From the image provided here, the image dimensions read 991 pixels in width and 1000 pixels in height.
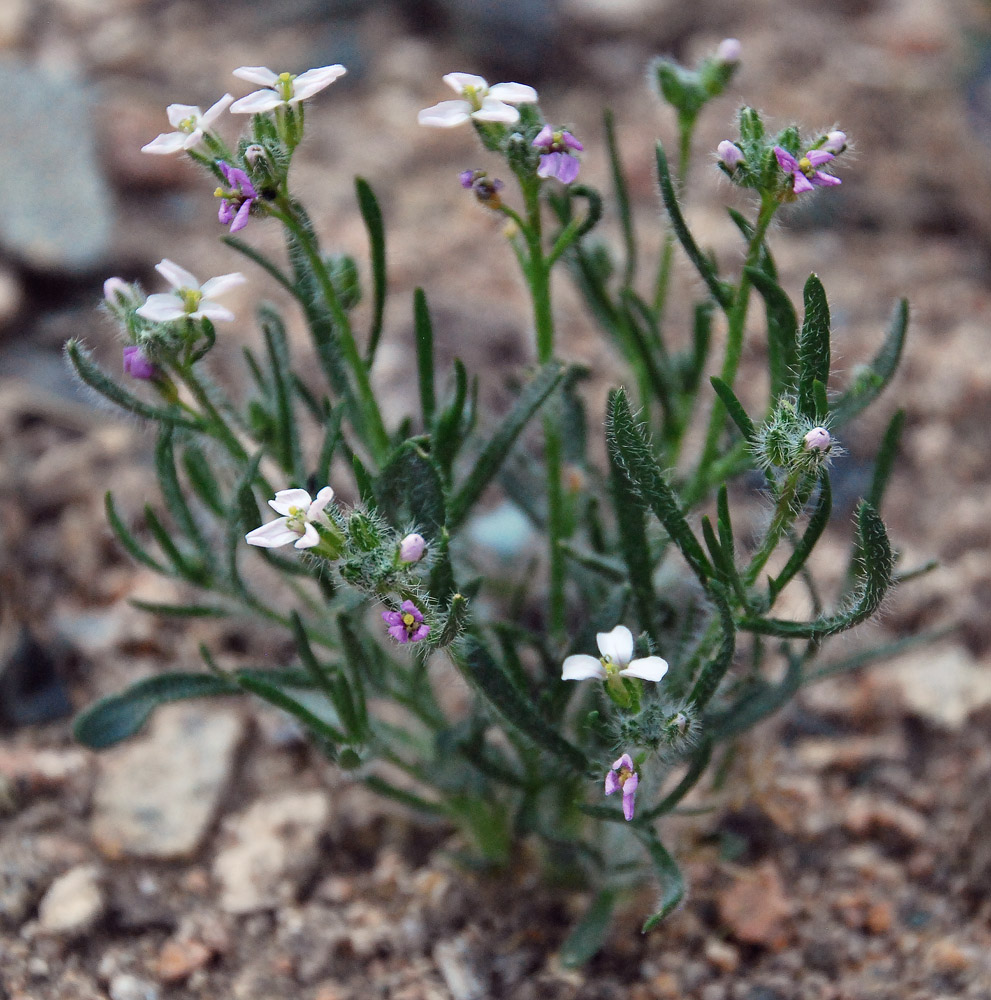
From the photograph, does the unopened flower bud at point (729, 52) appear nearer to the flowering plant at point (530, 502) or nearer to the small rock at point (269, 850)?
the flowering plant at point (530, 502)

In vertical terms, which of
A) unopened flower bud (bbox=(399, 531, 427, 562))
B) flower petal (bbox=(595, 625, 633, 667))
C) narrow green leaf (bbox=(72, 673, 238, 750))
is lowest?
narrow green leaf (bbox=(72, 673, 238, 750))

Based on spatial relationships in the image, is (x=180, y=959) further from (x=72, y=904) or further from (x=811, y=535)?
(x=811, y=535)

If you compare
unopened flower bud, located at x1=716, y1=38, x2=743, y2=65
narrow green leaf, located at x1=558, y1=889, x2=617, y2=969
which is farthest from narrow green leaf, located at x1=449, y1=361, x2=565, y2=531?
narrow green leaf, located at x1=558, y1=889, x2=617, y2=969

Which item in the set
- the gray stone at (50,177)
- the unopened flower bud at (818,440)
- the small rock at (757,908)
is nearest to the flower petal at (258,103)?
the unopened flower bud at (818,440)

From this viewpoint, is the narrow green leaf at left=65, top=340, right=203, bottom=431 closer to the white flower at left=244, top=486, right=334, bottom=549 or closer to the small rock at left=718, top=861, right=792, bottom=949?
the white flower at left=244, top=486, right=334, bottom=549

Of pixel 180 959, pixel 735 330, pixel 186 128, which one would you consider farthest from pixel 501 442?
pixel 180 959
